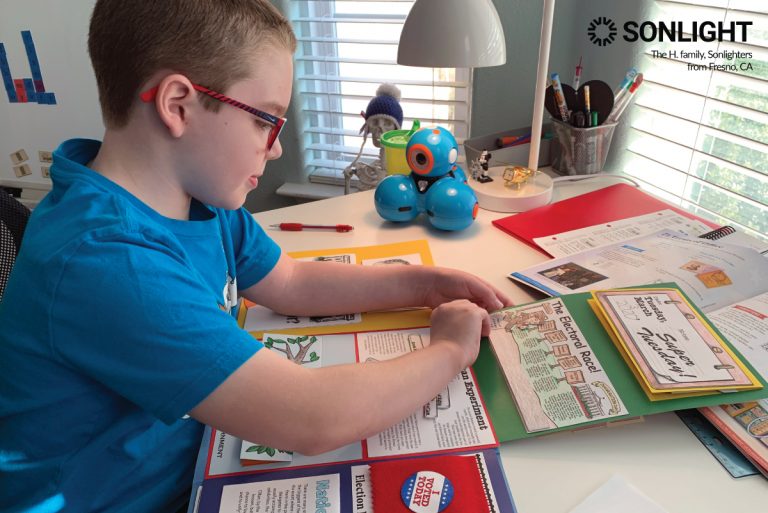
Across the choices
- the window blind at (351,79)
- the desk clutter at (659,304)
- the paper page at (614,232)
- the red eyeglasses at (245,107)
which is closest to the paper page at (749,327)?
the desk clutter at (659,304)

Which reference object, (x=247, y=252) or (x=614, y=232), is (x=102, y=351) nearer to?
(x=247, y=252)

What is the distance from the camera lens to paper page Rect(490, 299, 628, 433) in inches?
24.8

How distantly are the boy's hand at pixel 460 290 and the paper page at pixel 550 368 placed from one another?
0.02 m

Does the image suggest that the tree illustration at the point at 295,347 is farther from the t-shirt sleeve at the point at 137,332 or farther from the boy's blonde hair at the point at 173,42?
the boy's blonde hair at the point at 173,42

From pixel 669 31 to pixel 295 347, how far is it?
0.98m

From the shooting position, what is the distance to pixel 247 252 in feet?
2.81

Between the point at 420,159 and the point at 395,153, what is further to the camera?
the point at 395,153

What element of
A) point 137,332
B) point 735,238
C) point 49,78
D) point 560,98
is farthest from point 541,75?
point 49,78

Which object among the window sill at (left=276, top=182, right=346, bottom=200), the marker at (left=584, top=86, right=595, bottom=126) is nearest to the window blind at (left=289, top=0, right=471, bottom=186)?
the window sill at (left=276, top=182, right=346, bottom=200)

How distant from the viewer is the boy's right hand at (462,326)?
2.33 feet

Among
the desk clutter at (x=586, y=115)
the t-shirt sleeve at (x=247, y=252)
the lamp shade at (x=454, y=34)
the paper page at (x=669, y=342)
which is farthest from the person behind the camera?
the desk clutter at (x=586, y=115)

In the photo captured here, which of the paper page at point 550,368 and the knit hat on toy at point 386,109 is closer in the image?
the paper page at point 550,368

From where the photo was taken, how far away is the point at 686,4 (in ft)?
3.67

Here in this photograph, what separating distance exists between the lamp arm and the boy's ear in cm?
73
